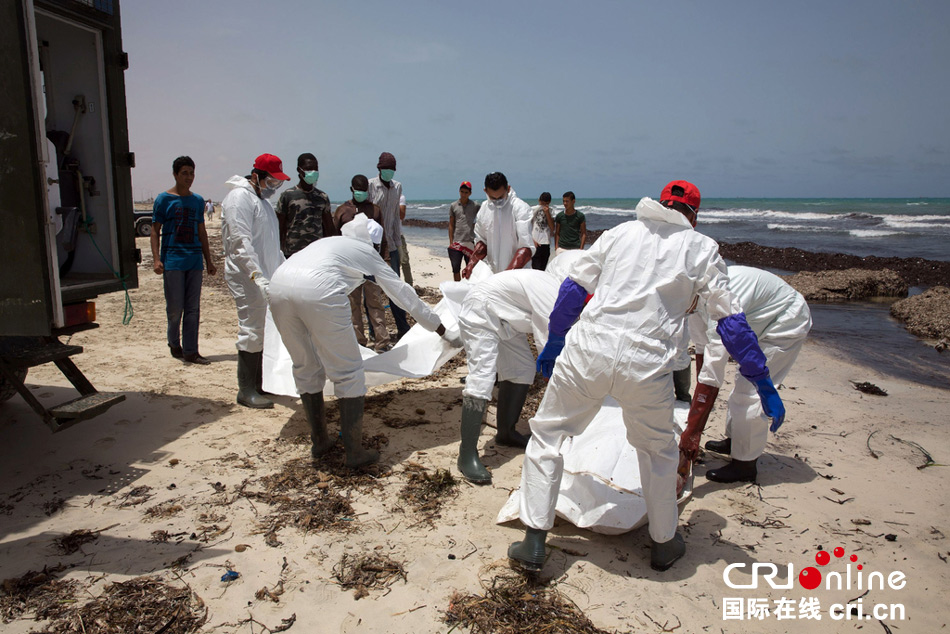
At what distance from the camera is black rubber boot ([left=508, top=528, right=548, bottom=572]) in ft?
9.00

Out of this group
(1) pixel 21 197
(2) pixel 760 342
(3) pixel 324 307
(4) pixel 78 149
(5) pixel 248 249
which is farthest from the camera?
(5) pixel 248 249

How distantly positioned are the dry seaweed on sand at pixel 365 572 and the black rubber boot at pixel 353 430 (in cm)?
96

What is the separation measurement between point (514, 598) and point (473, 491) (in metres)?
1.07

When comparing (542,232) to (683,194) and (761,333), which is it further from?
(683,194)

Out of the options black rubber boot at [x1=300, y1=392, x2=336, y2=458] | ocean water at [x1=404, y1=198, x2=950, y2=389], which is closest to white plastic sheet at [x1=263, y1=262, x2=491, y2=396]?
black rubber boot at [x1=300, y1=392, x2=336, y2=458]

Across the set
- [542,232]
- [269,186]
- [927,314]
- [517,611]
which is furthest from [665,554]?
[927,314]

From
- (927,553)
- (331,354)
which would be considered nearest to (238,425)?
(331,354)

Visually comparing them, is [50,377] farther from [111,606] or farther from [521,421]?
[521,421]

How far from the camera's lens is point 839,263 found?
1574 cm

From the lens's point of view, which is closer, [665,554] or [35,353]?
[665,554]

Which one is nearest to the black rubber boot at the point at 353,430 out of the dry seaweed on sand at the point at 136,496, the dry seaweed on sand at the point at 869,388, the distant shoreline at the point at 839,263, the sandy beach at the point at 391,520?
the sandy beach at the point at 391,520

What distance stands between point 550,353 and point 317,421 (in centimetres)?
175

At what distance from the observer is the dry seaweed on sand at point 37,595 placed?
7.89ft

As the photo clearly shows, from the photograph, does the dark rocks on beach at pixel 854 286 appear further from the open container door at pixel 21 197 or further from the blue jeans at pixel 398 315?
the open container door at pixel 21 197
